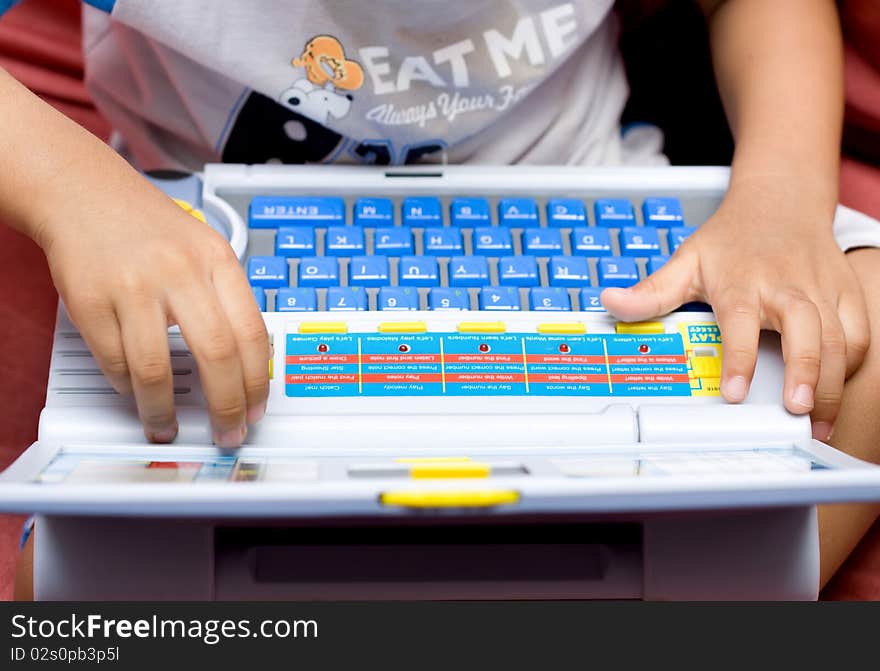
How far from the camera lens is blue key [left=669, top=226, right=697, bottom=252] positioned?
50 centimetres

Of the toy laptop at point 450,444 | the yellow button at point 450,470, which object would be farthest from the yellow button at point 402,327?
the yellow button at point 450,470

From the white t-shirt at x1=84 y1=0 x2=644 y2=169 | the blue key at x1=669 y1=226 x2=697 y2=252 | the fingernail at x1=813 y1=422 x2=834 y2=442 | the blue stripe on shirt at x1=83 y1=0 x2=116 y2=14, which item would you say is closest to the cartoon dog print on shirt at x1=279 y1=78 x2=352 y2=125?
the white t-shirt at x1=84 y1=0 x2=644 y2=169

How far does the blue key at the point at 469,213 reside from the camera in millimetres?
501

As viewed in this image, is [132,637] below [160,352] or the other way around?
below

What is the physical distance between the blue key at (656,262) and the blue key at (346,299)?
152 millimetres

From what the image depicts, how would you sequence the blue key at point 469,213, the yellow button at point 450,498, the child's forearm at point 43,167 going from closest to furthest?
the yellow button at point 450,498 → the child's forearm at point 43,167 → the blue key at point 469,213

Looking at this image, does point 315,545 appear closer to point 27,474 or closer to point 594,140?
point 27,474

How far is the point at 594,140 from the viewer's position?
62cm

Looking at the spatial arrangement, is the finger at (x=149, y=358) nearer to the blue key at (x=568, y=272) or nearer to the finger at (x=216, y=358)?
the finger at (x=216, y=358)

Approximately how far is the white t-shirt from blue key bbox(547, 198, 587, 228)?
9cm

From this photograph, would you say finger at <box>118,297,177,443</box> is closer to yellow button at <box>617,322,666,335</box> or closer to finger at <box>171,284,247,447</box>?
finger at <box>171,284,247,447</box>

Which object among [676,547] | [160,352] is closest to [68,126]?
[160,352]

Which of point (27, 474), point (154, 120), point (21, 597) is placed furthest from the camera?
point (154, 120)

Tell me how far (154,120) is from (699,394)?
1.27 feet
